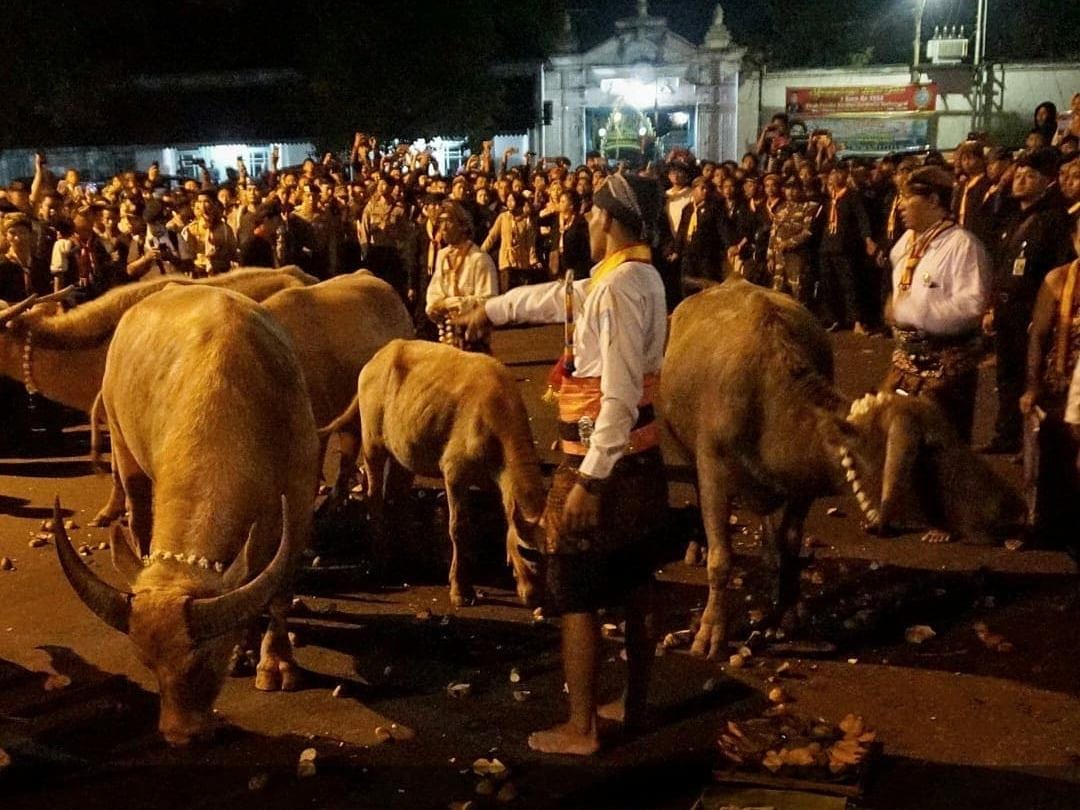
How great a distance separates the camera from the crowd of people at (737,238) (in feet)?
22.0

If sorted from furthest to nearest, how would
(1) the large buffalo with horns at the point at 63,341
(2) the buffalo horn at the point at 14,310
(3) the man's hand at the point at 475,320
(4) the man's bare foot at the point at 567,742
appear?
(1) the large buffalo with horns at the point at 63,341 → (2) the buffalo horn at the point at 14,310 → (4) the man's bare foot at the point at 567,742 → (3) the man's hand at the point at 475,320

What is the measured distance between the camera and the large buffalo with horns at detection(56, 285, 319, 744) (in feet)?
15.2

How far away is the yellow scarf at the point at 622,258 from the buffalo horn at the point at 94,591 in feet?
7.09

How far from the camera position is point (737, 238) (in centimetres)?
1566

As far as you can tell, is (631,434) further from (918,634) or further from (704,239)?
(704,239)

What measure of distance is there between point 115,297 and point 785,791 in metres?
5.79

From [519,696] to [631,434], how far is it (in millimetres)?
1628

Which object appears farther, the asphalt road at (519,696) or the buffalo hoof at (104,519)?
the buffalo hoof at (104,519)

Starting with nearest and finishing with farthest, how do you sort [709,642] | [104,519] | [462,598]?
1. [709,642]
2. [462,598]
3. [104,519]

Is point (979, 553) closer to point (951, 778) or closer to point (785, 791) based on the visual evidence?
point (951, 778)

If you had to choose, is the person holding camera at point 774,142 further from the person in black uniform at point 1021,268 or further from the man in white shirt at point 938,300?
the man in white shirt at point 938,300

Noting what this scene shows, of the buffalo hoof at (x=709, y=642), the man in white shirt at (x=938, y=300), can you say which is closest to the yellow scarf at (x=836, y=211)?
the man in white shirt at (x=938, y=300)

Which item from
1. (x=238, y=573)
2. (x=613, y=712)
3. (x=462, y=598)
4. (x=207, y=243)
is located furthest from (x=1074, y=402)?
(x=207, y=243)

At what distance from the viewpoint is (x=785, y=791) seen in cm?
456
